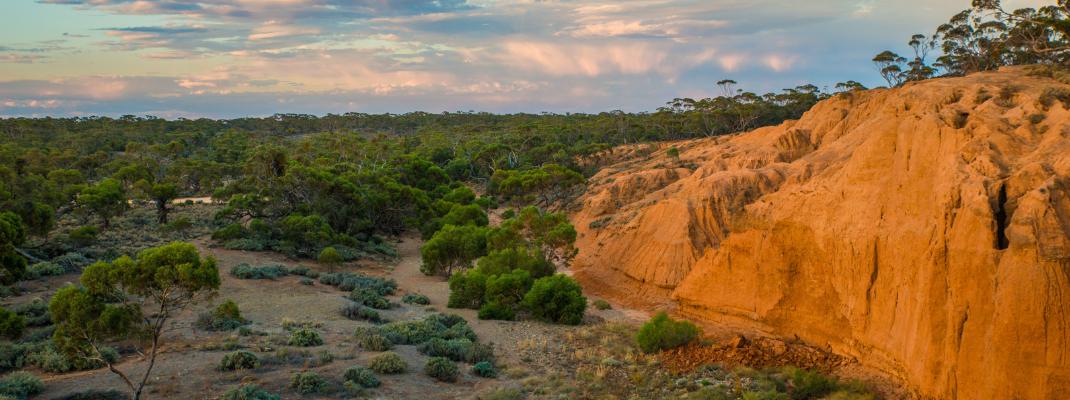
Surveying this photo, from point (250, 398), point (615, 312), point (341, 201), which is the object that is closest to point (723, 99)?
point (341, 201)

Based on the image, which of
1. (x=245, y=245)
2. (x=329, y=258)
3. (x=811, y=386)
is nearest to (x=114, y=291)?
(x=811, y=386)

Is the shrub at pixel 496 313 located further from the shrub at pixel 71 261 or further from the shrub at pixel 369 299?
the shrub at pixel 71 261

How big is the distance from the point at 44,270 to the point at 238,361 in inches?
650

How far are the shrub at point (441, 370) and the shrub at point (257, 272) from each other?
15842 mm

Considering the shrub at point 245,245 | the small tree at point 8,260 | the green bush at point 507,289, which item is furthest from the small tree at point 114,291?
the shrub at point 245,245

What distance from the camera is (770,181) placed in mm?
32344

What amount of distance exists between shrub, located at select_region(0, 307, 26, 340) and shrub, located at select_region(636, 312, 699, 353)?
1747 centimetres

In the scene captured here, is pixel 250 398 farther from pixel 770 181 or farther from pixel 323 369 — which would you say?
pixel 770 181

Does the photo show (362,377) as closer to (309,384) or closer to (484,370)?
(309,384)

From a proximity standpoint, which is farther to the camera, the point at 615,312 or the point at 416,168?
the point at 416,168

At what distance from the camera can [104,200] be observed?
40688 millimetres

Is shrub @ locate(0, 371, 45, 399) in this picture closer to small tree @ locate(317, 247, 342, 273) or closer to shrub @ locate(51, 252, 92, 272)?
shrub @ locate(51, 252, 92, 272)

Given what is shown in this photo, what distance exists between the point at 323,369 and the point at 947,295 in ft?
47.1

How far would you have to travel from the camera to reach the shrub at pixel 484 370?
733 inches
